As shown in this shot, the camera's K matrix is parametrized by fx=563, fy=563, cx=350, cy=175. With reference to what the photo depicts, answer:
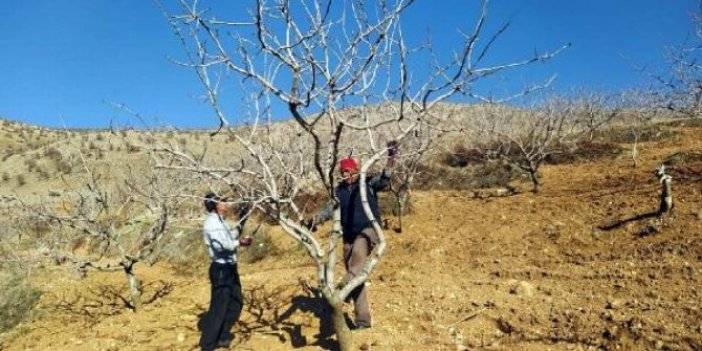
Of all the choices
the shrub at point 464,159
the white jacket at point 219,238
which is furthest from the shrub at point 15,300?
the shrub at point 464,159

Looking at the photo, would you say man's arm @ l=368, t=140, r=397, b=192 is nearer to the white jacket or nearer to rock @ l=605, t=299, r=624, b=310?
the white jacket

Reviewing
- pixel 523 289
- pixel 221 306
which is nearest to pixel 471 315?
pixel 523 289

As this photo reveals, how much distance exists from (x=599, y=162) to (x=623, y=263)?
9071mm

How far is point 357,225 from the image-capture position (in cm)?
525

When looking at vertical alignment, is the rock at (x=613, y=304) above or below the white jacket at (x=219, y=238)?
below

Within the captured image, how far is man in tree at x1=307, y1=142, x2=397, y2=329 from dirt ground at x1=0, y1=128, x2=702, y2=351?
28 centimetres

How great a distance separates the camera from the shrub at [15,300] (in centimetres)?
819

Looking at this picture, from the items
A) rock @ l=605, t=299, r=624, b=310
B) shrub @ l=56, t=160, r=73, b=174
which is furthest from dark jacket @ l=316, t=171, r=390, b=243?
shrub @ l=56, t=160, r=73, b=174

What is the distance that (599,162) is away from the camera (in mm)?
14703

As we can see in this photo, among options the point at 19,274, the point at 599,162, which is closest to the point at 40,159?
the point at 19,274

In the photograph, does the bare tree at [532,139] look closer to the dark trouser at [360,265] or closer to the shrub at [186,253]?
the dark trouser at [360,265]

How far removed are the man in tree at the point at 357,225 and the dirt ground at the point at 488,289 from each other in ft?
0.92

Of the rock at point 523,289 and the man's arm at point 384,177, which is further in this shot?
the rock at point 523,289

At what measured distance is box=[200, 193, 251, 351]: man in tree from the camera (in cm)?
532
